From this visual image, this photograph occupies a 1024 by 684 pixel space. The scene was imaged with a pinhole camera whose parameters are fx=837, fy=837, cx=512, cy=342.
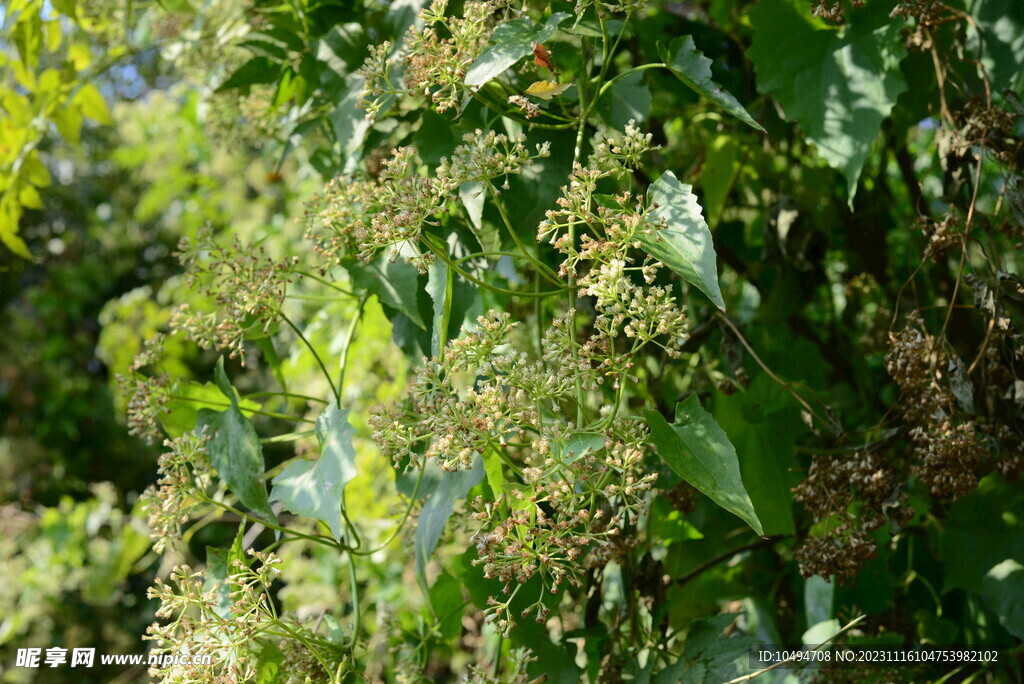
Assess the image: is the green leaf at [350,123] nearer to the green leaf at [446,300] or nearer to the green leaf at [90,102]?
the green leaf at [446,300]

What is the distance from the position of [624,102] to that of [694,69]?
0.09m

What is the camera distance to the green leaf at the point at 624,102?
0.85 metres

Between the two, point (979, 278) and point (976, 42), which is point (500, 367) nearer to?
point (979, 278)

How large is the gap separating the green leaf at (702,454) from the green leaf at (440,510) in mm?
211

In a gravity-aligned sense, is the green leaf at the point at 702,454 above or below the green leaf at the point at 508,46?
below

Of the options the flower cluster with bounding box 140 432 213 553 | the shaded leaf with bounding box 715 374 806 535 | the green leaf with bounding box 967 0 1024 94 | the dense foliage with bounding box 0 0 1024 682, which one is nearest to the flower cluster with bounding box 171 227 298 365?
the dense foliage with bounding box 0 0 1024 682

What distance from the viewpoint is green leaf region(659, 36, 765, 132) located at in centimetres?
76

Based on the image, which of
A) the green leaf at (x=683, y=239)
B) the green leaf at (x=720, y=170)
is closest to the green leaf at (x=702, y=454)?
the green leaf at (x=683, y=239)

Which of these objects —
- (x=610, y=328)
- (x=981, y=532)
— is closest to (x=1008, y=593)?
(x=981, y=532)

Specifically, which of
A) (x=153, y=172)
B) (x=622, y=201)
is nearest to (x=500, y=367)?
(x=622, y=201)

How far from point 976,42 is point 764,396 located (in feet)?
1.51

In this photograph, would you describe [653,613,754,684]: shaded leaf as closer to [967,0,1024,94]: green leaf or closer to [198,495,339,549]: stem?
[198,495,339,549]: stem

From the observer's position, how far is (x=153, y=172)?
3.56 metres

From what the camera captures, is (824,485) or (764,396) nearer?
(824,485)
